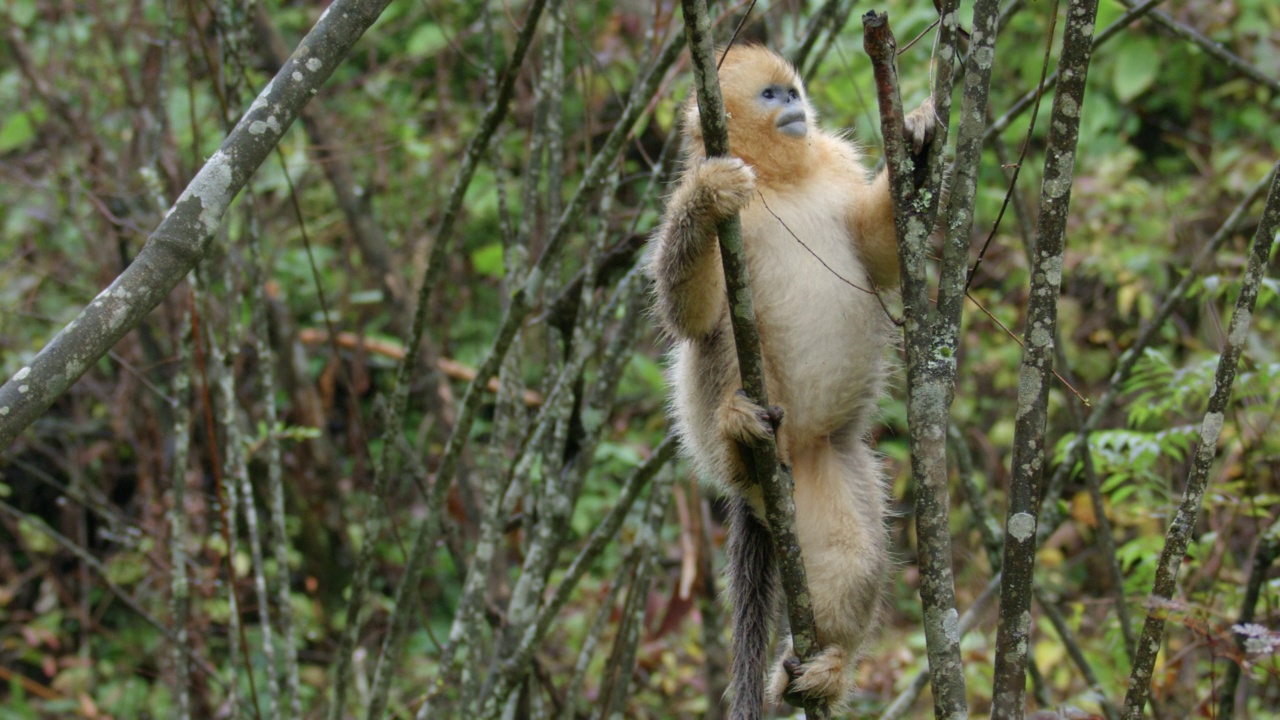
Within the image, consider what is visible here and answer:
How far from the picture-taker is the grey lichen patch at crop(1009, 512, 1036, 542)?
1.97 meters

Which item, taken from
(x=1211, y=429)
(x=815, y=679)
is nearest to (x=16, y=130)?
(x=815, y=679)

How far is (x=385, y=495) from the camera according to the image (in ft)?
11.8

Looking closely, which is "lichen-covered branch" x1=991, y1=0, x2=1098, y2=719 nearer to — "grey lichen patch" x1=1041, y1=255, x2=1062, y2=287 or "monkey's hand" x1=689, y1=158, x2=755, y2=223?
"grey lichen patch" x1=1041, y1=255, x2=1062, y2=287

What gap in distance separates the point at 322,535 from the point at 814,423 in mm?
4181

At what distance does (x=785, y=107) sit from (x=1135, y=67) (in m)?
4.74

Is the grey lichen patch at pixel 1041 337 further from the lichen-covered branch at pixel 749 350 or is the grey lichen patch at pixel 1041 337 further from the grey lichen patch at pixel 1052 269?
the lichen-covered branch at pixel 749 350

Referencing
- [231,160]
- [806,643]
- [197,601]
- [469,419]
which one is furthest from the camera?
[197,601]

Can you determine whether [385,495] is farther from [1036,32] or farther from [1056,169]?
[1036,32]

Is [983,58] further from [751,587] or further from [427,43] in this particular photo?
[427,43]

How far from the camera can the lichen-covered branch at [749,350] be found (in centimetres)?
200

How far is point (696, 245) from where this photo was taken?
258 cm

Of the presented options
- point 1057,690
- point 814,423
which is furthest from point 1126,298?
point 814,423

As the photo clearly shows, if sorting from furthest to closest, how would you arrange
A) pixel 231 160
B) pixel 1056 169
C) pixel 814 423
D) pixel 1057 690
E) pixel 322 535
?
pixel 322 535 → pixel 1057 690 → pixel 814 423 → pixel 1056 169 → pixel 231 160

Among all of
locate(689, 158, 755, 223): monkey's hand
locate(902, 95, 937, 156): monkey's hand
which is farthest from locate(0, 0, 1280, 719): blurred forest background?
locate(902, 95, 937, 156): monkey's hand
